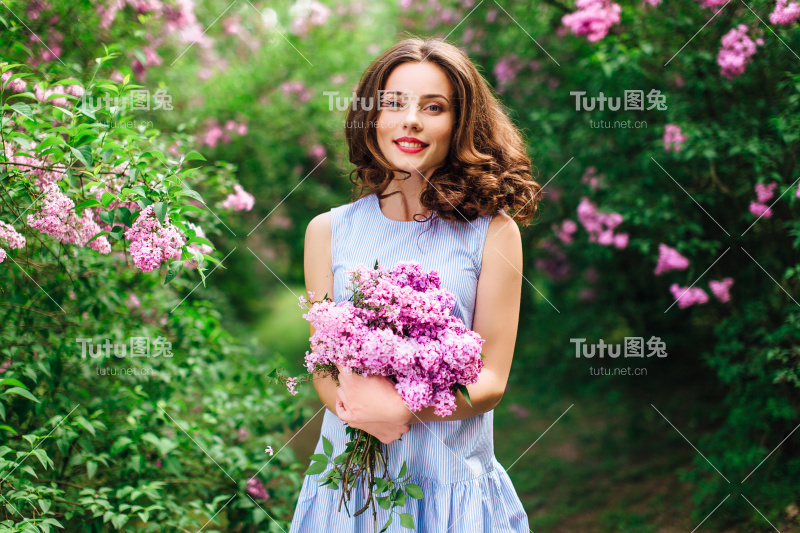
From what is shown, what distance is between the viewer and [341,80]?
5422mm

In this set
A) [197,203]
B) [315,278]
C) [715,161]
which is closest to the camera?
[315,278]

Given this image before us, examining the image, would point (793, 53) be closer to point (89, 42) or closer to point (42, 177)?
point (42, 177)

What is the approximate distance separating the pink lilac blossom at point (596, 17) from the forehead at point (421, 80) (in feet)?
6.00

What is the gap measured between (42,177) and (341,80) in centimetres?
405

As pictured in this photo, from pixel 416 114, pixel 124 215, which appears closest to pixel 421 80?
pixel 416 114

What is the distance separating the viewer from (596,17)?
2967 mm

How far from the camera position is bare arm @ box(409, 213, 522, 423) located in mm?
1466

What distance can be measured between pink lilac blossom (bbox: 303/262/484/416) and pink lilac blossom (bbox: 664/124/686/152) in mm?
2160

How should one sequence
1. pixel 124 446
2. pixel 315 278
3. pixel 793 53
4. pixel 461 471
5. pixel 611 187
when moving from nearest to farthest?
1. pixel 461 471
2. pixel 315 278
3. pixel 124 446
4. pixel 793 53
5. pixel 611 187

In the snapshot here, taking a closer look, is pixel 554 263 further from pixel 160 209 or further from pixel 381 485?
pixel 160 209

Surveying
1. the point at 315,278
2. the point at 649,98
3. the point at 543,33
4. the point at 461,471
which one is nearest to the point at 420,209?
the point at 315,278

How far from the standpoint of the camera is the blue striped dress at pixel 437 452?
1.48 metres

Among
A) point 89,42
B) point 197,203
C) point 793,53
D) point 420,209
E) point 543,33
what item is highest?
point 543,33

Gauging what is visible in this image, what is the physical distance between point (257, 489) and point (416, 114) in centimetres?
183
